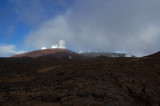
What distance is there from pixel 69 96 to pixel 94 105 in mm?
1156

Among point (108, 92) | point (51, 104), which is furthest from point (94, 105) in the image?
point (51, 104)

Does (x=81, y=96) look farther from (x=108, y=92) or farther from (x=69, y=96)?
(x=108, y=92)

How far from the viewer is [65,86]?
589 cm

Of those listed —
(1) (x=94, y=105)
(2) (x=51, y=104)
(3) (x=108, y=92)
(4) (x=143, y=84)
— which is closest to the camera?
(1) (x=94, y=105)

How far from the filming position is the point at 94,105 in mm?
4387

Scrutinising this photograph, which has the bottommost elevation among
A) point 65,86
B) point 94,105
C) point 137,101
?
point 137,101

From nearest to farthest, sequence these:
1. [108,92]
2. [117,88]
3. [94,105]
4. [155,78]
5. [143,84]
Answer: [94,105]
[108,92]
[117,88]
[143,84]
[155,78]

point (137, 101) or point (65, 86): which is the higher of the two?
point (65, 86)

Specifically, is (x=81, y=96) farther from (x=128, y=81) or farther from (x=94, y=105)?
(x=128, y=81)

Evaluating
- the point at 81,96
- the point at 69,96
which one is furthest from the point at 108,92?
the point at 69,96

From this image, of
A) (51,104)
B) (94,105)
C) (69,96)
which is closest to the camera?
(94,105)

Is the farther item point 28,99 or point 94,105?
point 28,99

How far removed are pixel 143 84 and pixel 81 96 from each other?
3570 mm

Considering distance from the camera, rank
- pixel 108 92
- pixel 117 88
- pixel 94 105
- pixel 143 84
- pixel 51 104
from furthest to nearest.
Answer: pixel 143 84 < pixel 117 88 < pixel 108 92 < pixel 51 104 < pixel 94 105
